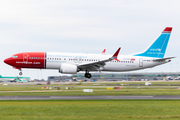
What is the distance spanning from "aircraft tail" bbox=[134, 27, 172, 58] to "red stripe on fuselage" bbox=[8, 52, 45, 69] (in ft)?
65.3

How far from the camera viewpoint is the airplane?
46.4 metres

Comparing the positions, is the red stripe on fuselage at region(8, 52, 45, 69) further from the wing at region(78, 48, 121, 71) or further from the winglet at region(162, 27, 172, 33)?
the winglet at region(162, 27, 172, 33)

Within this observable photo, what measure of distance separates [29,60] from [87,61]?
10.5 meters

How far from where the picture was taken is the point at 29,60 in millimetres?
46094

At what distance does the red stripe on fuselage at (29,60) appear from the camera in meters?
46.2

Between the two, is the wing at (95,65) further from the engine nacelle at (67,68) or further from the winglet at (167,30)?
the winglet at (167,30)

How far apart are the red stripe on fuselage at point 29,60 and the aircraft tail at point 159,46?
19.9 metres

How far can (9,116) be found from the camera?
829 inches

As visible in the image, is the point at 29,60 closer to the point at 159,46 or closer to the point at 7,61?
the point at 7,61

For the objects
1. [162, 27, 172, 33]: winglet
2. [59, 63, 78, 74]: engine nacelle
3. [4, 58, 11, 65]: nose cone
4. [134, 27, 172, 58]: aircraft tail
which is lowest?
[59, 63, 78, 74]: engine nacelle

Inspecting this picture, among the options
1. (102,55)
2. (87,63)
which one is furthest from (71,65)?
(102,55)

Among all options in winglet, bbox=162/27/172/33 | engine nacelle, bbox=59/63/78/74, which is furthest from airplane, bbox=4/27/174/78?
winglet, bbox=162/27/172/33

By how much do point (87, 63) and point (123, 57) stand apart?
7.66 meters

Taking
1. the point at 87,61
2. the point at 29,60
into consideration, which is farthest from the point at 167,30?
the point at 29,60
